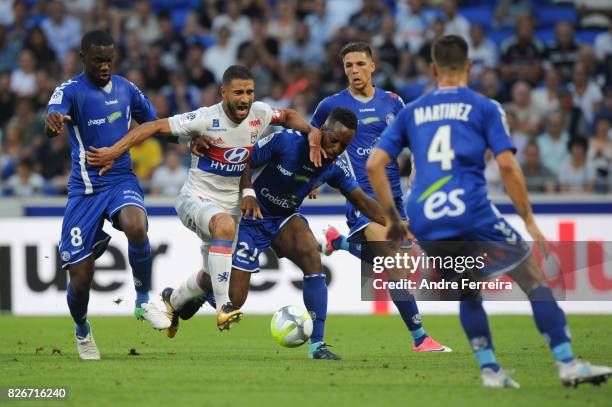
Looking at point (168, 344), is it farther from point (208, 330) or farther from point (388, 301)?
point (388, 301)

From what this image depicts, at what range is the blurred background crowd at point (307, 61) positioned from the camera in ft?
54.7

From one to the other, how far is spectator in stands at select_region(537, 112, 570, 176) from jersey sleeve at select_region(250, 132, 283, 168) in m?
7.44

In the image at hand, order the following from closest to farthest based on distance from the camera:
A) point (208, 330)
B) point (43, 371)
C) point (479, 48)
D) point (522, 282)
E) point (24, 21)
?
point (522, 282) < point (43, 371) < point (208, 330) < point (479, 48) < point (24, 21)

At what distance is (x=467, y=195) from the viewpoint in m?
7.32

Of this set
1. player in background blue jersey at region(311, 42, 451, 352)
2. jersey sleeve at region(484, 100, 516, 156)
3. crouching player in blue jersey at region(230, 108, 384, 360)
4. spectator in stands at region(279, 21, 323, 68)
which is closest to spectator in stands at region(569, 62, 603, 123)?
spectator in stands at region(279, 21, 323, 68)

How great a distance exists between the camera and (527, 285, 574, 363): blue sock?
7152 mm

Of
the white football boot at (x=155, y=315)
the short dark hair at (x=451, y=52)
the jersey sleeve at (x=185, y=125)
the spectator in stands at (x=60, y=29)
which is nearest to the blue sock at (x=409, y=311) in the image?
the white football boot at (x=155, y=315)

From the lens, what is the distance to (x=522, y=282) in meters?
7.35

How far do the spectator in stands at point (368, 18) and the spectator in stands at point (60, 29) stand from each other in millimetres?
5023

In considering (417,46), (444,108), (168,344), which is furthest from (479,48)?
(444,108)

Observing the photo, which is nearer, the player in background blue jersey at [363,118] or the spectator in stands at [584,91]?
the player in background blue jersey at [363,118]

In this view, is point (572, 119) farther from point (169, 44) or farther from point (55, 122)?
point (55, 122)

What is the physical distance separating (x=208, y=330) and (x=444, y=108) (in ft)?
21.2

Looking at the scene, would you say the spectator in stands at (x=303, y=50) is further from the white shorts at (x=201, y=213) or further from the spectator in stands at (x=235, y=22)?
the white shorts at (x=201, y=213)
